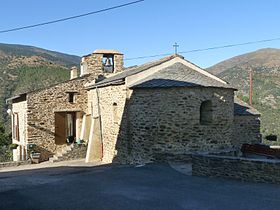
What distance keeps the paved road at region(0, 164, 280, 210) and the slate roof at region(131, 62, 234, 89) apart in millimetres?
4076

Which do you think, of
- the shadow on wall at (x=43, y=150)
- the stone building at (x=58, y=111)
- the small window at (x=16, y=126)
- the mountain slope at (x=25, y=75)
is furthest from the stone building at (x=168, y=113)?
the mountain slope at (x=25, y=75)

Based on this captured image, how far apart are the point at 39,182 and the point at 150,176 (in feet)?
12.2

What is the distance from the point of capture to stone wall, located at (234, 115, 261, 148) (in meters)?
19.1

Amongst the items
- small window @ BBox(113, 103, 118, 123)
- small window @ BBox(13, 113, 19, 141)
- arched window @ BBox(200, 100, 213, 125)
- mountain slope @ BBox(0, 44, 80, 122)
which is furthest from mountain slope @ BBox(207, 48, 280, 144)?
mountain slope @ BBox(0, 44, 80, 122)

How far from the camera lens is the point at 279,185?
31.9 ft

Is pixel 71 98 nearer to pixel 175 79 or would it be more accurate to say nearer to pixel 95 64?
pixel 95 64

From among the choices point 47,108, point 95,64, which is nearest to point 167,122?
point 47,108

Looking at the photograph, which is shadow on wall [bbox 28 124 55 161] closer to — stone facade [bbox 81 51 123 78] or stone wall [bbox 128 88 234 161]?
stone facade [bbox 81 51 123 78]

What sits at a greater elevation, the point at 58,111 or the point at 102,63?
the point at 102,63

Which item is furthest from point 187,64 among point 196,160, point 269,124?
point 269,124

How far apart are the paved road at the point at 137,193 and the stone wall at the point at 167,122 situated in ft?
8.06

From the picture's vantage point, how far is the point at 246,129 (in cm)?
1931

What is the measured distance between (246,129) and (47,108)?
Result: 11.5 m

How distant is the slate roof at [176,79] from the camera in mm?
14508
